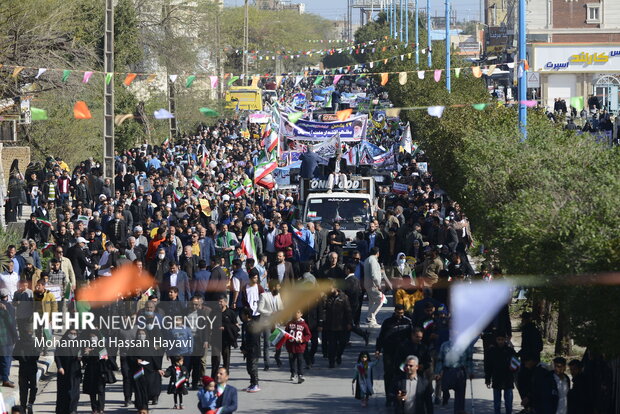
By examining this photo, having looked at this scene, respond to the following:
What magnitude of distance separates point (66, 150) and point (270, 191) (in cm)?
1437

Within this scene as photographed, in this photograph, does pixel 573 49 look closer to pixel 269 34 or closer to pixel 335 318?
pixel 269 34

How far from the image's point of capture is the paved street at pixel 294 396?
1487 centimetres

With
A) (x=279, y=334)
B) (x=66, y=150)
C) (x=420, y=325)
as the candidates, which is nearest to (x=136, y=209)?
(x=279, y=334)

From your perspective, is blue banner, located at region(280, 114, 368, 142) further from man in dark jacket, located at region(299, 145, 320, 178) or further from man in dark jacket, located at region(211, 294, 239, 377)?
man in dark jacket, located at region(211, 294, 239, 377)

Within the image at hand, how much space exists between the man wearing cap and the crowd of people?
4cm

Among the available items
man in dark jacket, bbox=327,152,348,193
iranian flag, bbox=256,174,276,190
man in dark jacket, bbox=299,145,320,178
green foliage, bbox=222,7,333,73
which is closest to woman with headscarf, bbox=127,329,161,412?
man in dark jacket, bbox=327,152,348,193

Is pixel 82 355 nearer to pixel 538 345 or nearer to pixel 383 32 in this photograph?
pixel 538 345

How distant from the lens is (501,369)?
13.9 meters

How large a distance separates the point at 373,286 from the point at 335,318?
309cm

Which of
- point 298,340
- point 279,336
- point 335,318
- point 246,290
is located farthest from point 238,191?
point 298,340

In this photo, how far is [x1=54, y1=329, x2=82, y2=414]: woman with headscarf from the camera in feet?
46.9

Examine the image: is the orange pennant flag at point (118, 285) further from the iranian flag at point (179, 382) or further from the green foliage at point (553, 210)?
the green foliage at point (553, 210)

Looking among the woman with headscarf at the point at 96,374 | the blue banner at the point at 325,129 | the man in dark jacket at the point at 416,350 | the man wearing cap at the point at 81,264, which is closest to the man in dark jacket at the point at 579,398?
the man in dark jacket at the point at 416,350

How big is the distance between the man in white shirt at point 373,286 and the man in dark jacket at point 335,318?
2.74 m
